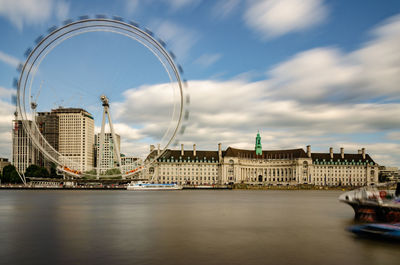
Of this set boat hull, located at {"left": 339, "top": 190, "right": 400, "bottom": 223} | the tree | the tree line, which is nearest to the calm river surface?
boat hull, located at {"left": 339, "top": 190, "right": 400, "bottom": 223}

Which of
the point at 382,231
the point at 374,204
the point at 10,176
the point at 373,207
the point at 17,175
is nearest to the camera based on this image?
the point at 382,231

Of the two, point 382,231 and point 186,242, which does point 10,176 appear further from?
point 382,231

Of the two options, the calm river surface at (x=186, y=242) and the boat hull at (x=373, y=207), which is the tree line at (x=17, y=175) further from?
the boat hull at (x=373, y=207)

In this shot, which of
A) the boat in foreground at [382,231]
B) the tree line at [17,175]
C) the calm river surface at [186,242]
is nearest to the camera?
the calm river surface at [186,242]

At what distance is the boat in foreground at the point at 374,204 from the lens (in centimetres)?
3692

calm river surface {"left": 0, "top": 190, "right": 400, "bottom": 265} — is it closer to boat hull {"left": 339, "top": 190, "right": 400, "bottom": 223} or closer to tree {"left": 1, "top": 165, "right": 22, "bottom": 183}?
boat hull {"left": 339, "top": 190, "right": 400, "bottom": 223}

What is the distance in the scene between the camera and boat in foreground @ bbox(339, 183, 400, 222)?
3692cm

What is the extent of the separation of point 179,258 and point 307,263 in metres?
7.01

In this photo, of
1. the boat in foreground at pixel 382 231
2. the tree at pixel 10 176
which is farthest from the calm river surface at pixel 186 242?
the tree at pixel 10 176

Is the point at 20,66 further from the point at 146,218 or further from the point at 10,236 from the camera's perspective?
the point at 10,236

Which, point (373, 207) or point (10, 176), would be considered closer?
point (373, 207)

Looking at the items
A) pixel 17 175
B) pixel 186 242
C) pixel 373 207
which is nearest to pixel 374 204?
pixel 373 207

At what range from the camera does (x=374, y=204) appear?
3881 cm

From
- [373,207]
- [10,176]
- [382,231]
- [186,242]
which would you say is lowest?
[10,176]
